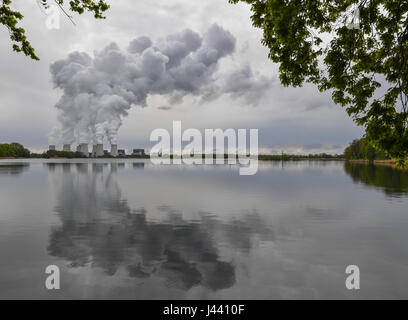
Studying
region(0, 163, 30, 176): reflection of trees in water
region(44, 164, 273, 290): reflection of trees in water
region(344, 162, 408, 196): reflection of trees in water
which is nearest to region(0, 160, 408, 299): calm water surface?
region(44, 164, 273, 290): reflection of trees in water

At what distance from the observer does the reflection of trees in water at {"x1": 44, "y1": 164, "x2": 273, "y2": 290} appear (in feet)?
36.6

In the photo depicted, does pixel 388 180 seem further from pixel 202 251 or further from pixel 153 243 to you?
pixel 153 243

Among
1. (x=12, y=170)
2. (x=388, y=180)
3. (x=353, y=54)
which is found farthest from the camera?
(x=12, y=170)

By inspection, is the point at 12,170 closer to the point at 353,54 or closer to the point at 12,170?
the point at 12,170

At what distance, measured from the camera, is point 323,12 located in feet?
39.9

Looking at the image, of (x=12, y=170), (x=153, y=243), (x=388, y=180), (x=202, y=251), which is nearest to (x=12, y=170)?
(x=12, y=170)

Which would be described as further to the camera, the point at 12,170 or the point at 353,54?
the point at 12,170

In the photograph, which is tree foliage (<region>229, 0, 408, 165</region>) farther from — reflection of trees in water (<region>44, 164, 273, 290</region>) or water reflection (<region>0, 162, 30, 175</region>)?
water reflection (<region>0, 162, 30, 175</region>)

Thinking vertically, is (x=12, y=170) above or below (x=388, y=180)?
above

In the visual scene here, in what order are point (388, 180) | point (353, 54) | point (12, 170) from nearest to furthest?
1. point (353, 54)
2. point (388, 180)
3. point (12, 170)

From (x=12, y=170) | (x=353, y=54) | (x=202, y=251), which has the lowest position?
(x=202, y=251)

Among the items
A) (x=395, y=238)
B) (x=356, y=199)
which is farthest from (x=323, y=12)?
(x=356, y=199)

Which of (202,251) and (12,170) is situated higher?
(12,170)

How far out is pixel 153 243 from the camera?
591 inches
